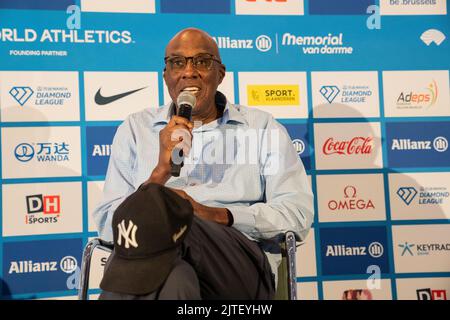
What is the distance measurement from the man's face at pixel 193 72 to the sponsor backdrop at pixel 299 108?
1.97 ft

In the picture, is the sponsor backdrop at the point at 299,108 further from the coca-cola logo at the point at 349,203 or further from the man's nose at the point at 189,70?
the man's nose at the point at 189,70

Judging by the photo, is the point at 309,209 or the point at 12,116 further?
the point at 12,116

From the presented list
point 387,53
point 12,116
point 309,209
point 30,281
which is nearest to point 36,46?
point 12,116

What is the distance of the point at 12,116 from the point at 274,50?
1525mm

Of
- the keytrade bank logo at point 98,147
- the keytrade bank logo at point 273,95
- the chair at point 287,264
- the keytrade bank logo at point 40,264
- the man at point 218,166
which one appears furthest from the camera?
the keytrade bank logo at point 273,95

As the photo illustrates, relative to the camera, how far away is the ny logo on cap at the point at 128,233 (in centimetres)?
140

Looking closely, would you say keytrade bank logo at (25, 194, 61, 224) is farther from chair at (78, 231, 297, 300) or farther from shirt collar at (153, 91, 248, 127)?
chair at (78, 231, 297, 300)

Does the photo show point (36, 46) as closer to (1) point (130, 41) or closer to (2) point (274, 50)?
(1) point (130, 41)

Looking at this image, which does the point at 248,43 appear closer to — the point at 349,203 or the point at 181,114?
the point at 349,203

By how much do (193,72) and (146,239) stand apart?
3.58 ft

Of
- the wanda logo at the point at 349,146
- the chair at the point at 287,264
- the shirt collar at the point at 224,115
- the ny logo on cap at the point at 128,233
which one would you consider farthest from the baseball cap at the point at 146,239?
the wanda logo at the point at 349,146

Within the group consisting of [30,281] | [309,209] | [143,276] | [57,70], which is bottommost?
[30,281]

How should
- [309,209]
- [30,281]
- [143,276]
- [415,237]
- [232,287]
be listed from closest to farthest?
[143,276]
[232,287]
[309,209]
[30,281]
[415,237]

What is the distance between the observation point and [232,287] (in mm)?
1635
